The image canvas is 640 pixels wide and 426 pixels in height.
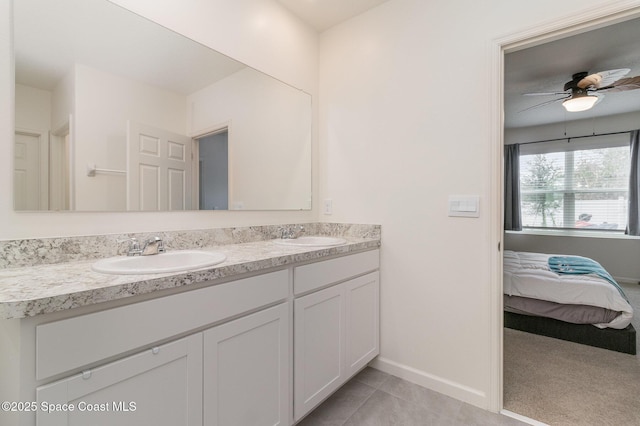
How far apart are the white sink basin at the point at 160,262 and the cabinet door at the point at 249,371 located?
26 centimetres

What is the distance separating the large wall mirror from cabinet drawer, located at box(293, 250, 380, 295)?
660 millimetres

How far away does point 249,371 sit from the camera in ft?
3.89

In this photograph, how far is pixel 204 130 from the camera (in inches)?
66.2

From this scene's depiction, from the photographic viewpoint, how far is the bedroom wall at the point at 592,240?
13.9ft

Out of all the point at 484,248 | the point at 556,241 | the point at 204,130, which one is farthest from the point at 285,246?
the point at 556,241

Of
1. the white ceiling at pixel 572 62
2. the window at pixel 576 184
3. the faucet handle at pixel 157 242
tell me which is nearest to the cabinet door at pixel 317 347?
the faucet handle at pixel 157 242

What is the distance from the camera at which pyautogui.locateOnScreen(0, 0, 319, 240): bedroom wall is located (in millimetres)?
1079

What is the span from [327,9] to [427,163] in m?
1.32

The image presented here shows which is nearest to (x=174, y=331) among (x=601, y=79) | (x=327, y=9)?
(x=327, y=9)

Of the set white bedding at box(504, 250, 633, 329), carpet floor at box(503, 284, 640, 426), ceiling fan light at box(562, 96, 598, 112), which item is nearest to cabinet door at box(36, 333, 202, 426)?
carpet floor at box(503, 284, 640, 426)

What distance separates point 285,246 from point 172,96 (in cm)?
100

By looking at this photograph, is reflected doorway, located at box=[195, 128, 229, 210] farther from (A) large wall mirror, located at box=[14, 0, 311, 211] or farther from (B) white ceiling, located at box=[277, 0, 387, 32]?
(B) white ceiling, located at box=[277, 0, 387, 32]

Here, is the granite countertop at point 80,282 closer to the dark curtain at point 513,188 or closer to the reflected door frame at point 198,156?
the reflected door frame at point 198,156

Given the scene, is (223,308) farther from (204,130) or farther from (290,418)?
(204,130)
